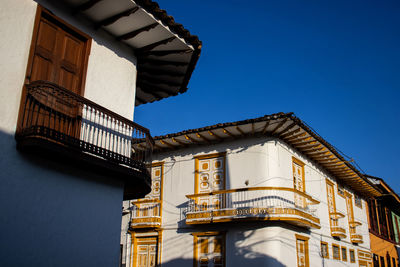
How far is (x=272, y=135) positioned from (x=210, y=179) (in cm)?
294

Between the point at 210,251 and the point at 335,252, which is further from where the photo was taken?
the point at 335,252

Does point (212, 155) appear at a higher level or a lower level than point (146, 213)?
higher

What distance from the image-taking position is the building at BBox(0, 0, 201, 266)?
6008mm

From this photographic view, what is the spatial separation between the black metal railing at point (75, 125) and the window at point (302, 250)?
8732 mm

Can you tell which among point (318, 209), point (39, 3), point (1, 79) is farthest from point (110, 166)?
point (318, 209)

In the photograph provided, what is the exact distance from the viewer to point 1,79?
6.12m

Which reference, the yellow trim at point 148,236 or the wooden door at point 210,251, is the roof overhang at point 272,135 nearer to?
the yellow trim at point 148,236

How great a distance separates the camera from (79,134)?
283 inches

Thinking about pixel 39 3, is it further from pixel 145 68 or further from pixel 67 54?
pixel 145 68

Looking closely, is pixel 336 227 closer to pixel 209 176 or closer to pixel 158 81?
pixel 209 176

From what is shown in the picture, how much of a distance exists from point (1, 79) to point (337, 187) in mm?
17817

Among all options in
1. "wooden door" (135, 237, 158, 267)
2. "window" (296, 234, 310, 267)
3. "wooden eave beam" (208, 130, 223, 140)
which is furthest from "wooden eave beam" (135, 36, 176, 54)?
"window" (296, 234, 310, 267)

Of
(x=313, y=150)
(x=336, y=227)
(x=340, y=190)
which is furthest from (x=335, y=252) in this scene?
(x=313, y=150)

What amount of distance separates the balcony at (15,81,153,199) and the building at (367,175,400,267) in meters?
20.5
